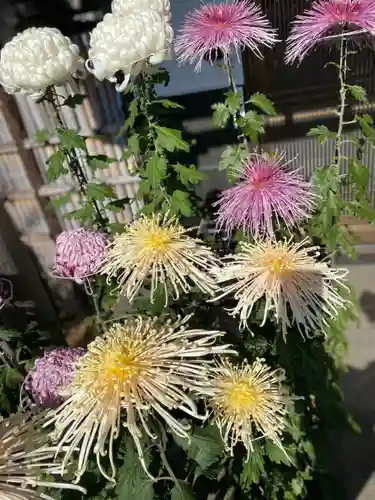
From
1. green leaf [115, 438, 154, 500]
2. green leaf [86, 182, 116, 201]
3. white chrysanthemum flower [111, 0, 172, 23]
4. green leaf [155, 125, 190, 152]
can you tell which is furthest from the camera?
green leaf [86, 182, 116, 201]

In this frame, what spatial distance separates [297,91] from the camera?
1337 millimetres

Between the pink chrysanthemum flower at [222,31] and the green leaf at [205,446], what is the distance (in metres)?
0.53

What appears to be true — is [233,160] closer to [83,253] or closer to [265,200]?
[265,200]

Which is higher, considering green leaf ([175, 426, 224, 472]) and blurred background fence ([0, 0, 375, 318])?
blurred background fence ([0, 0, 375, 318])

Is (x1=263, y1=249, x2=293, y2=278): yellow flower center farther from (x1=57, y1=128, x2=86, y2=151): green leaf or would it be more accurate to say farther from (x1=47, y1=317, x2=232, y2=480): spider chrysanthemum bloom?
(x1=57, y1=128, x2=86, y2=151): green leaf

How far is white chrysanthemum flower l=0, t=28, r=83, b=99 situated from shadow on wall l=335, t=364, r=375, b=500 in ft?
3.53

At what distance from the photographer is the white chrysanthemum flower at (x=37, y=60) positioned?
29.1 inches

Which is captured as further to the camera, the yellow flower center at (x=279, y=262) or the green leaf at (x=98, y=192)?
the green leaf at (x=98, y=192)

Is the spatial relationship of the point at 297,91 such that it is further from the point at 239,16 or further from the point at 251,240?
the point at 251,240

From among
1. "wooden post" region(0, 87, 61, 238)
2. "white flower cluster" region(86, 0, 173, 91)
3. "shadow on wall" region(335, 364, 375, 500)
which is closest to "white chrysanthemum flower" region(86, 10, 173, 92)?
"white flower cluster" region(86, 0, 173, 91)

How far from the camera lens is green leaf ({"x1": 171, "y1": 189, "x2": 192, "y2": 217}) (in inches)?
34.5

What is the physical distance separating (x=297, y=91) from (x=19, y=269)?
102cm

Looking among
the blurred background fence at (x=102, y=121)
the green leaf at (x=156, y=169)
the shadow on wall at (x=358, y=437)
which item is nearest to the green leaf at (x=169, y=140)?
the green leaf at (x=156, y=169)

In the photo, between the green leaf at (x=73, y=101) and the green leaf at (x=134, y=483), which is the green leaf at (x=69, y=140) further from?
the green leaf at (x=134, y=483)
